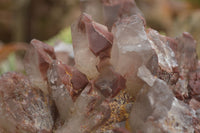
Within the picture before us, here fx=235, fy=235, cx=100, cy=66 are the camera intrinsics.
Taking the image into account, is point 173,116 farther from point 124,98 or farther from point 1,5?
point 1,5

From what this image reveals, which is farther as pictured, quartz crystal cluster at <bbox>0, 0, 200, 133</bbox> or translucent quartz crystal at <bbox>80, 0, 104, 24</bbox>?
translucent quartz crystal at <bbox>80, 0, 104, 24</bbox>

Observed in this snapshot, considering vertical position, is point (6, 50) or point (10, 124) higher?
point (10, 124)

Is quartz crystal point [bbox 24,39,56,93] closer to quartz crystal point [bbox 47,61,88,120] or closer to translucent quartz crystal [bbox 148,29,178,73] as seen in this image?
quartz crystal point [bbox 47,61,88,120]

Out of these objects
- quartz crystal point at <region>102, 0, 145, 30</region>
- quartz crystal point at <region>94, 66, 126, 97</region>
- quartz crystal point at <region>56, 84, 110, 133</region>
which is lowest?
quartz crystal point at <region>56, 84, 110, 133</region>

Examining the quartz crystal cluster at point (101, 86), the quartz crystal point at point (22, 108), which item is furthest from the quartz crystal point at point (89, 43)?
the quartz crystal point at point (22, 108)

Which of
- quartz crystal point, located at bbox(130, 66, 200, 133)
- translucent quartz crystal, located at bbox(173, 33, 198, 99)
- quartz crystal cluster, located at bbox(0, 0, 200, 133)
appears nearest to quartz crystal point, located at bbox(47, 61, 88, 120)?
quartz crystal cluster, located at bbox(0, 0, 200, 133)

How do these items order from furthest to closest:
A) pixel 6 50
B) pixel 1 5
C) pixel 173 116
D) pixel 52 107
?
pixel 1 5, pixel 6 50, pixel 52 107, pixel 173 116

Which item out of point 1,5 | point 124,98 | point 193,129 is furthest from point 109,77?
point 1,5
